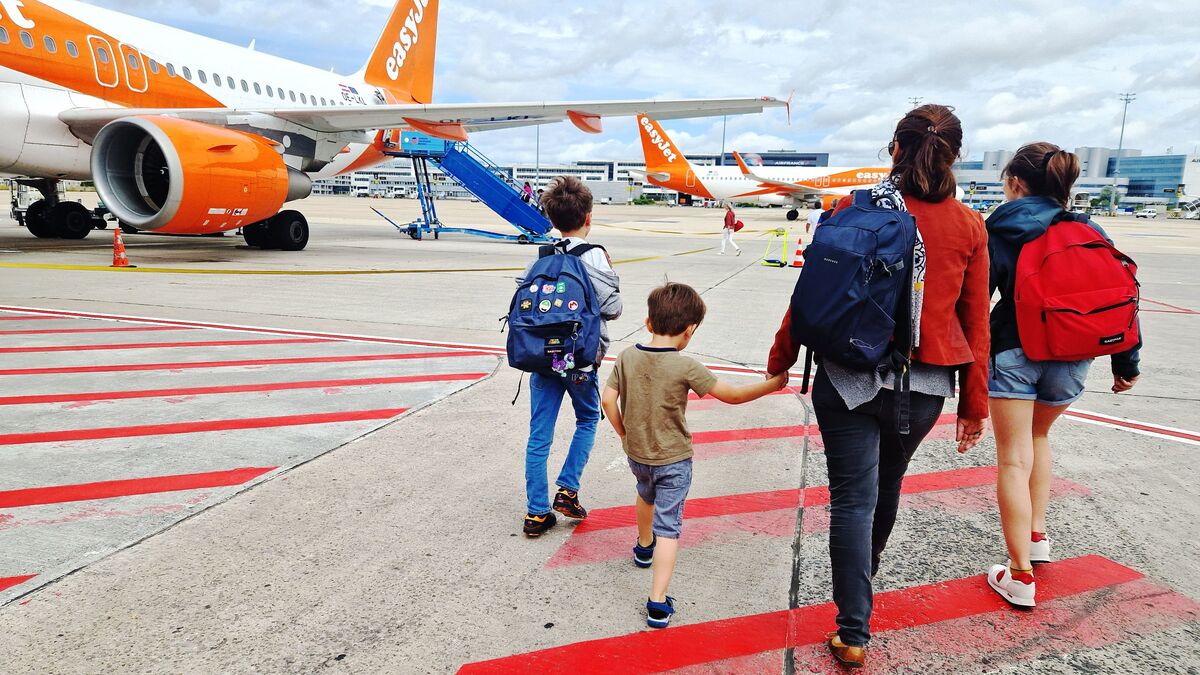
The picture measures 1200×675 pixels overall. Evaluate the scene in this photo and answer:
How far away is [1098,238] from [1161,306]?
37.1ft

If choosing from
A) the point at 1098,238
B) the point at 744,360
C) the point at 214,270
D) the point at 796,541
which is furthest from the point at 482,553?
the point at 214,270

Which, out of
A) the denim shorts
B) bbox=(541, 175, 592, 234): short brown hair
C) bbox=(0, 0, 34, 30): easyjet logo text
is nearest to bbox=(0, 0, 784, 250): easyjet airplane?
bbox=(0, 0, 34, 30): easyjet logo text

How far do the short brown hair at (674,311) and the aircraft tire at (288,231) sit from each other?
53.1 feet

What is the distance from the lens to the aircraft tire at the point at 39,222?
57.3ft

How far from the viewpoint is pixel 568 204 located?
131 inches

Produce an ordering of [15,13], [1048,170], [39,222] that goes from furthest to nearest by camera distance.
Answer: [39,222] → [15,13] → [1048,170]

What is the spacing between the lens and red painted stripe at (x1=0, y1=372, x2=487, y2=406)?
16.9 feet

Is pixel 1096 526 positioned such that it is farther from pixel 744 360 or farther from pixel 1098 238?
pixel 744 360

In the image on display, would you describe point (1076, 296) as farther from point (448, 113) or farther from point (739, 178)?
point (739, 178)

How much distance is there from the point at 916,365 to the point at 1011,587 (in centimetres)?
114

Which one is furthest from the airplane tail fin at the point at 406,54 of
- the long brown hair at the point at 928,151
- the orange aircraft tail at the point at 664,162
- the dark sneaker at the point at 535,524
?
the orange aircraft tail at the point at 664,162

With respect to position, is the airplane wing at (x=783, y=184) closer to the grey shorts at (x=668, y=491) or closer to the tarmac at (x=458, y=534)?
the tarmac at (x=458, y=534)

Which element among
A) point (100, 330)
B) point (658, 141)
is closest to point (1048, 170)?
point (100, 330)

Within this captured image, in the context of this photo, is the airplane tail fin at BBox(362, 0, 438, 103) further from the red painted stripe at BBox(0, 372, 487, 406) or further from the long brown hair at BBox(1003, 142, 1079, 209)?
the long brown hair at BBox(1003, 142, 1079, 209)
